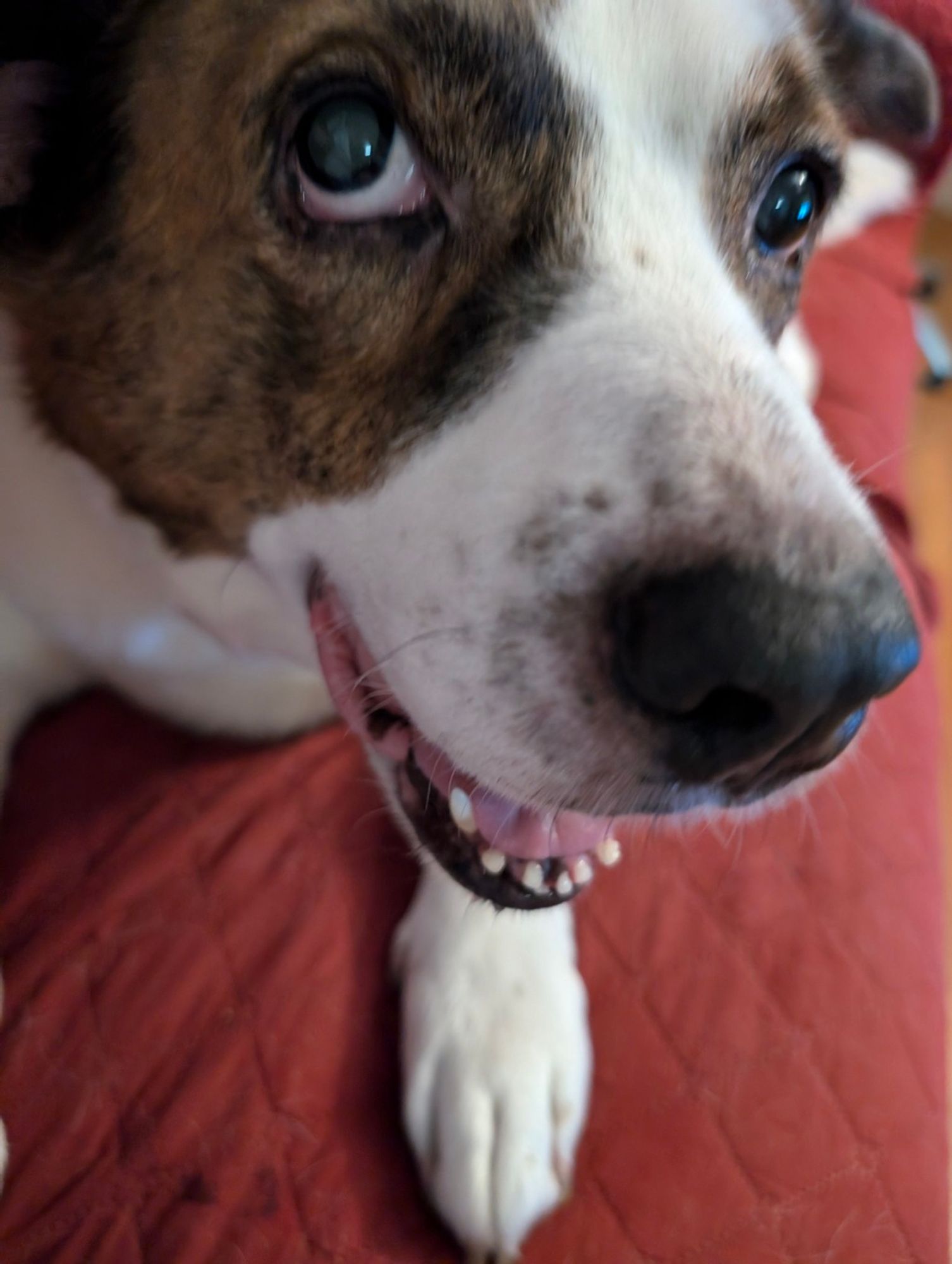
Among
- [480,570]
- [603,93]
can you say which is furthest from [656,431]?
[603,93]

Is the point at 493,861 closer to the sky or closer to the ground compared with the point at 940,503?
closer to the sky

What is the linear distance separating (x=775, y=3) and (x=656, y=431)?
1.79 feet

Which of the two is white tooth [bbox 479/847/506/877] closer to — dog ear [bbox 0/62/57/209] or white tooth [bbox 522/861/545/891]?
white tooth [bbox 522/861/545/891]

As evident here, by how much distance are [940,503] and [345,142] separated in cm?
274

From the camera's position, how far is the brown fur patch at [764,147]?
0.90 metres

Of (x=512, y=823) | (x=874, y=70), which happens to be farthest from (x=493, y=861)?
(x=874, y=70)

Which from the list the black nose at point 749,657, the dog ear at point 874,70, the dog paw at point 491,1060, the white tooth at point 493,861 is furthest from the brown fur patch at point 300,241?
the dog ear at point 874,70

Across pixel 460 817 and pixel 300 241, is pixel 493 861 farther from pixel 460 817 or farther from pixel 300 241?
pixel 300 241

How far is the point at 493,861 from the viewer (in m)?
0.94

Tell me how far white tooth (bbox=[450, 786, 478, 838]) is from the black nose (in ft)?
0.92

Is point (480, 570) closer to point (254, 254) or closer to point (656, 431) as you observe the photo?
Answer: point (656, 431)

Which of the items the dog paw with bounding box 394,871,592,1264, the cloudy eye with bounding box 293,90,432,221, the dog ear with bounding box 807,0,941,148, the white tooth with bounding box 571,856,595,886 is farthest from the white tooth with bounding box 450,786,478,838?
→ the dog ear with bounding box 807,0,941,148

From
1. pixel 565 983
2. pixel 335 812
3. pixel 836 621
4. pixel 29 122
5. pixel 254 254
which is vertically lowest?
pixel 565 983

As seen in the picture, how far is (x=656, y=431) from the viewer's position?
0.73 m
